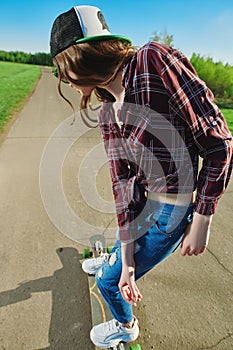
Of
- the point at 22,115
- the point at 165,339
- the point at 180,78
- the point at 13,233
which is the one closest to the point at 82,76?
the point at 180,78

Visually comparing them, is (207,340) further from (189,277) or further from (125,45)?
(125,45)

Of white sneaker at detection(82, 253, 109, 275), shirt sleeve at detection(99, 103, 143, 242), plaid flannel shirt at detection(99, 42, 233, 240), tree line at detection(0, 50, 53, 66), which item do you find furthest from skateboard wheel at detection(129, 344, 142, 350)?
tree line at detection(0, 50, 53, 66)

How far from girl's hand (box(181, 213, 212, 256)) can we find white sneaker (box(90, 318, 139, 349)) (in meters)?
0.91

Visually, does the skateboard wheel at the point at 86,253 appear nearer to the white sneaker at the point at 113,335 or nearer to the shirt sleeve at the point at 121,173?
the white sneaker at the point at 113,335

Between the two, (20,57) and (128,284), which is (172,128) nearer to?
(128,284)

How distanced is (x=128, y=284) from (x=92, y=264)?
103 cm

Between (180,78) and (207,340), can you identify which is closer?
(180,78)

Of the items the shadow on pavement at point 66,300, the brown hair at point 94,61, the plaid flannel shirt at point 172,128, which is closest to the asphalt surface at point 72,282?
the shadow on pavement at point 66,300

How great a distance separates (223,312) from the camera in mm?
2061

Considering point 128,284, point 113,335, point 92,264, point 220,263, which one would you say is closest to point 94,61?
point 128,284

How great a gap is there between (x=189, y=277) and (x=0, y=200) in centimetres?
244

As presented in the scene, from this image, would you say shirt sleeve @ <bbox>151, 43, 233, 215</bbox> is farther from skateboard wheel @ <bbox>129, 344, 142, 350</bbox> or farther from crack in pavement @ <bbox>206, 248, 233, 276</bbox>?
crack in pavement @ <bbox>206, 248, 233, 276</bbox>

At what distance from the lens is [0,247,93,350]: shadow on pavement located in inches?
73.2

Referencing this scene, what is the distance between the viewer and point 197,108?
0.96 m
